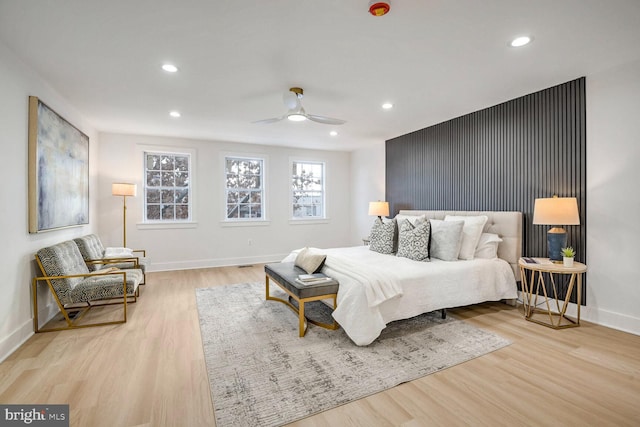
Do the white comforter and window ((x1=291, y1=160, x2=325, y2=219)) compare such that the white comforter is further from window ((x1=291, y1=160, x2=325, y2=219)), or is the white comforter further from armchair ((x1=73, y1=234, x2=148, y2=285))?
window ((x1=291, y1=160, x2=325, y2=219))

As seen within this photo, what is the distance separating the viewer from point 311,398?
1.90 metres

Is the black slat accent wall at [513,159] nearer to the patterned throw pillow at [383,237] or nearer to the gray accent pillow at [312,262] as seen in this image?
the patterned throw pillow at [383,237]

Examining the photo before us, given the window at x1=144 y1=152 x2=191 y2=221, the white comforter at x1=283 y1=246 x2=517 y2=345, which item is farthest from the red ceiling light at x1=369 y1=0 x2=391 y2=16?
the window at x1=144 y1=152 x2=191 y2=221

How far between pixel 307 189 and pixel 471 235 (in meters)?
4.10

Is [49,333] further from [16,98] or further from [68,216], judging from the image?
[16,98]

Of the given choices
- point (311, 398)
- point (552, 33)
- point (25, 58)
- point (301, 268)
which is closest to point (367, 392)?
point (311, 398)

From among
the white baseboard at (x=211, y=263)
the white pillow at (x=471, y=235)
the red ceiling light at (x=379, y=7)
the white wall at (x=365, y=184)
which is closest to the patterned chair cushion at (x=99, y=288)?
the white baseboard at (x=211, y=263)

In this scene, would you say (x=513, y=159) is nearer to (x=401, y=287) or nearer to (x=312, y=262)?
(x=401, y=287)

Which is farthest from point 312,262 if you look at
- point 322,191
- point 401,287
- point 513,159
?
point 322,191

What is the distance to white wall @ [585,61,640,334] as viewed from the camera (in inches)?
111

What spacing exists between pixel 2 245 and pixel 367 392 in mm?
3026

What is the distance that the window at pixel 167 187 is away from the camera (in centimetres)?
559

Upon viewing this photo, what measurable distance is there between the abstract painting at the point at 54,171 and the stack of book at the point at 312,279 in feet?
8.38

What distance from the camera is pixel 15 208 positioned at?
102 inches
